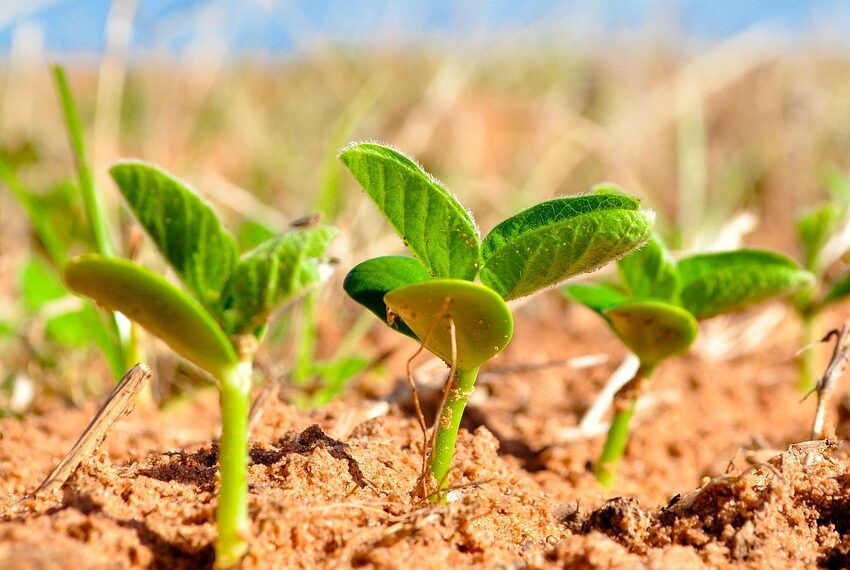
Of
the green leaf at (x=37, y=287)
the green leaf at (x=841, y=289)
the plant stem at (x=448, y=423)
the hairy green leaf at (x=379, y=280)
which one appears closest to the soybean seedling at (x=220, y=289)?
the hairy green leaf at (x=379, y=280)

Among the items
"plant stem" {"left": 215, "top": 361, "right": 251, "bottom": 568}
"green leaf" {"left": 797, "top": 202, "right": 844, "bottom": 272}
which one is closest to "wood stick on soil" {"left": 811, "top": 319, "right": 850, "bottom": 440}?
"green leaf" {"left": 797, "top": 202, "right": 844, "bottom": 272}

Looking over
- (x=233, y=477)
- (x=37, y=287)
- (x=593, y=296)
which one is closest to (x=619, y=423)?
(x=593, y=296)

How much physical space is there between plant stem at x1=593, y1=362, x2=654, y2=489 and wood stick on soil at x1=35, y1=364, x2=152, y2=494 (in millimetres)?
709

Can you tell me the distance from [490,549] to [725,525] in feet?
0.90

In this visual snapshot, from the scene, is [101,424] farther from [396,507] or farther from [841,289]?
[841,289]

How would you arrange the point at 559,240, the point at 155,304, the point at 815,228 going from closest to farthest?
the point at 155,304, the point at 559,240, the point at 815,228

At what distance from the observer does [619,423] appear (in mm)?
1312

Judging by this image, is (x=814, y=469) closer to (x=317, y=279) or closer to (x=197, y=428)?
(x=317, y=279)

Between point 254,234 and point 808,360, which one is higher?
point 808,360

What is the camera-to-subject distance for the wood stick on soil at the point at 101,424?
938mm

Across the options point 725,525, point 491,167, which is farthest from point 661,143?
point 725,525

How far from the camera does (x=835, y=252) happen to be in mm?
2236

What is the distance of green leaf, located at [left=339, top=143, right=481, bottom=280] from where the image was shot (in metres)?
0.84

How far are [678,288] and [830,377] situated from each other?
239mm
